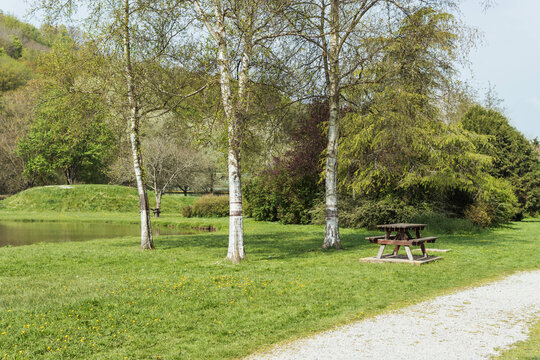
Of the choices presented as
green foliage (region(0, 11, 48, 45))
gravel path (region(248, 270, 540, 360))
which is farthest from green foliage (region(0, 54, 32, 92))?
gravel path (region(248, 270, 540, 360))

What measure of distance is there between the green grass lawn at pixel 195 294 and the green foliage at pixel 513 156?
68.9 ft

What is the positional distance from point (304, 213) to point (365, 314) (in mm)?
19629

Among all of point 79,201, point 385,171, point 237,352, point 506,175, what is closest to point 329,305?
point 237,352

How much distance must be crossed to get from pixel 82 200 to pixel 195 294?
38.8 m

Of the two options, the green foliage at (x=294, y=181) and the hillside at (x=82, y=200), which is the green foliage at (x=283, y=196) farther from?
the hillside at (x=82, y=200)

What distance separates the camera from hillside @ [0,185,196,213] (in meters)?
42.3

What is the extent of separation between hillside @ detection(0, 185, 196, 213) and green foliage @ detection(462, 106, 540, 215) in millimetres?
27757

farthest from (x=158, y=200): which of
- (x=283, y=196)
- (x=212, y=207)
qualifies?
(x=283, y=196)

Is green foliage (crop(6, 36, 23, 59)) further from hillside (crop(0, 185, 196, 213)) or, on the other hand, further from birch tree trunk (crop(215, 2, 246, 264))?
birch tree trunk (crop(215, 2, 246, 264))

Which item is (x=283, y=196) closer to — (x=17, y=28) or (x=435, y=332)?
(x=435, y=332)

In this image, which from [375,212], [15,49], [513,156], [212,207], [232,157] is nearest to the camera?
[232,157]

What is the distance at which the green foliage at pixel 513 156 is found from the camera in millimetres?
33156

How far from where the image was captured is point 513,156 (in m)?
33.3

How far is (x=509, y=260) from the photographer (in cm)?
1272
